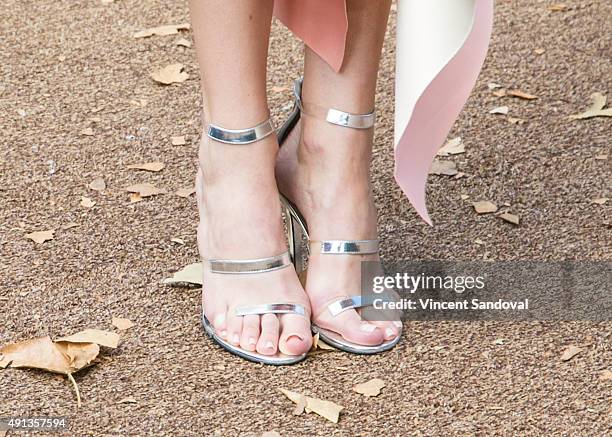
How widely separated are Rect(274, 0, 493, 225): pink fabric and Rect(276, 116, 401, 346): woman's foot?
15 cm

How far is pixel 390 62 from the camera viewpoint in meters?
3.07

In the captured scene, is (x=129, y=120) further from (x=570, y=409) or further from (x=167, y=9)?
(x=570, y=409)

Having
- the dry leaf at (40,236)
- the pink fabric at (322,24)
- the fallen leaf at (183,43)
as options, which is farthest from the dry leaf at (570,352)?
the fallen leaf at (183,43)

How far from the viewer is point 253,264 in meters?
1.83

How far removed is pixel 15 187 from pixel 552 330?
124 centimetres

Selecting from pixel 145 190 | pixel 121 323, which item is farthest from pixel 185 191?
pixel 121 323

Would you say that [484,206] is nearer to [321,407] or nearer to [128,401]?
[321,407]

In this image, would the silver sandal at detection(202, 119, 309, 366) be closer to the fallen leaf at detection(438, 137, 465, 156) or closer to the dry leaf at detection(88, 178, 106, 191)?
the dry leaf at detection(88, 178, 106, 191)

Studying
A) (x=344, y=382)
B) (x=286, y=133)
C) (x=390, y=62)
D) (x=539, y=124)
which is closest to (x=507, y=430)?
(x=344, y=382)

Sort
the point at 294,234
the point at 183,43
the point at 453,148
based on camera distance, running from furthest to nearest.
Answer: the point at 183,43 < the point at 453,148 < the point at 294,234

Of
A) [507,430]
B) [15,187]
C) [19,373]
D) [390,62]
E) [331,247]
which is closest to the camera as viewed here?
[507,430]

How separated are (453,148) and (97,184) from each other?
0.87m

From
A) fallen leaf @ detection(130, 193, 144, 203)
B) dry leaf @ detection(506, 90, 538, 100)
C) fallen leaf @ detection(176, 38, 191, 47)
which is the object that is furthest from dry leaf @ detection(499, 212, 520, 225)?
fallen leaf @ detection(176, 38, 191, 47)

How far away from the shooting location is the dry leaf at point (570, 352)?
182cm
